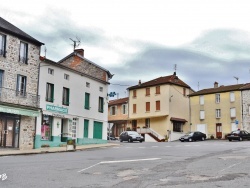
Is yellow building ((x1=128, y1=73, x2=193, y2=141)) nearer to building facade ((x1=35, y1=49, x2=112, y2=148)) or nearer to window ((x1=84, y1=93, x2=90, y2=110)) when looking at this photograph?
building facade ((x1=35, y1=49, x2=112, y2=148))

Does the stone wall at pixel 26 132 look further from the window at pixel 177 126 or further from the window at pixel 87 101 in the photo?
the window at pixel 177 126

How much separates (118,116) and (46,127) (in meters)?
31.1

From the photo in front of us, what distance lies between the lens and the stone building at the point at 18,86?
2481 cm

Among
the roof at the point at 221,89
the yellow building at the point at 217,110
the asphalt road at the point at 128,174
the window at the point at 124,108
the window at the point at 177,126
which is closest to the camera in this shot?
the asphalt road at the point at 128,174

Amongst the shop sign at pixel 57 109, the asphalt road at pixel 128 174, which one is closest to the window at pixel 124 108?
the shop sign at pixel 57 109

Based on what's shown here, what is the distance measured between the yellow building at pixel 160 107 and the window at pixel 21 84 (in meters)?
28.2

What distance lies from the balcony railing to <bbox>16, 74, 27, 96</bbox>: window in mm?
74

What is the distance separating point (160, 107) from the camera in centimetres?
5259

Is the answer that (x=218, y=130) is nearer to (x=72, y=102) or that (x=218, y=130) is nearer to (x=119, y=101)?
(x=119, y=101)

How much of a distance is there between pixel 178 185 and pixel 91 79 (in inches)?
999

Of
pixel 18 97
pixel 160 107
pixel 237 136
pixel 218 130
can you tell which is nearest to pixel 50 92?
pixel 18 97

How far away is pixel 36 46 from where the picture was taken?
91.5ft

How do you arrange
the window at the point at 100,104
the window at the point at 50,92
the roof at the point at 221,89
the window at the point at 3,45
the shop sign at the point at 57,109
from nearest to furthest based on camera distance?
the window at the point at 3,45
the shop sign at the point at 57,109
the window at the point at 50,92
the window at the point at 100,104
the roof at the point at 221,89

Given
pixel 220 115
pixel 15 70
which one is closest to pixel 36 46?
pixel 15 70
